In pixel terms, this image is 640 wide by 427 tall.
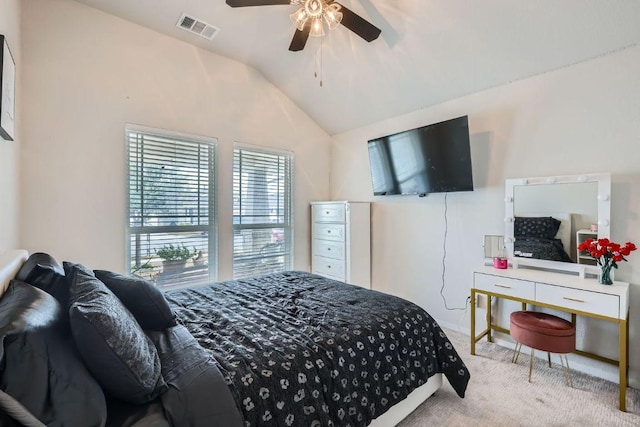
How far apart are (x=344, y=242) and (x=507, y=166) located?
6.42 ft

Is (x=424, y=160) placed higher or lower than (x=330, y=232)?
higher

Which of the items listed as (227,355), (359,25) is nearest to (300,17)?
(359,25)

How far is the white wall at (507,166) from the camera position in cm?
220

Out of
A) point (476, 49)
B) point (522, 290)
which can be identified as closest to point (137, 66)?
point (476, 49)

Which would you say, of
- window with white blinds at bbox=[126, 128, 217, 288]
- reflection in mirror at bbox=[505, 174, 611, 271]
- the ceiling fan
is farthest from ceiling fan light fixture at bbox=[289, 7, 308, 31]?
reflection in mirror at bbox=[505, 174, 611, 271]

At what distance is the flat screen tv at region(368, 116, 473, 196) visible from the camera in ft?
9.36

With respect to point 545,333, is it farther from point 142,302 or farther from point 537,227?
point 142,302

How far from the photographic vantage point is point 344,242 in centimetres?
376

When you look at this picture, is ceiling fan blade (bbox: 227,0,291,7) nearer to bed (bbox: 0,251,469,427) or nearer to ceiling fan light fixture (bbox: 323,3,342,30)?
ceiling fan light fixture (bbox: 323,3,342,30)

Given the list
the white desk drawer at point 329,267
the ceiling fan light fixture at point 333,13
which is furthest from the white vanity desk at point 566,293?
the ceiling fan light fixture at point 333,13

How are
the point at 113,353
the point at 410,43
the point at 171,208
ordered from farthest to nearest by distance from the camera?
1. the point at 171,208
2. the point at 410,43
3. the point at 113,353

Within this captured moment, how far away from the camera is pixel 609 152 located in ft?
7.44

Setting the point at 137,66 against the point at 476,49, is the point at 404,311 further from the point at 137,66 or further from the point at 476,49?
the point at 137,66

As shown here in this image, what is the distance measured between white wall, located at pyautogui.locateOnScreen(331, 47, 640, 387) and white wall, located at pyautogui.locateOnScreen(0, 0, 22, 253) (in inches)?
136
